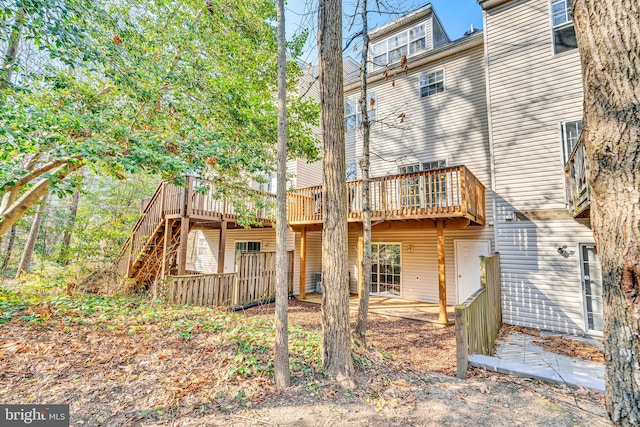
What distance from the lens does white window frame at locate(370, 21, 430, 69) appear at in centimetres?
1041

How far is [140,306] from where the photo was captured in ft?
18.6

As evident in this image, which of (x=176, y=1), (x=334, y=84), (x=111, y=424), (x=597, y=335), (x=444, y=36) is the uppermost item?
(x=444, y=36)

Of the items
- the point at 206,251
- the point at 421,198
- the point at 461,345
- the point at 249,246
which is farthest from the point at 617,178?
the point at 206,251

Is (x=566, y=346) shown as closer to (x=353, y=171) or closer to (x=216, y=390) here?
(x=216, y=390)

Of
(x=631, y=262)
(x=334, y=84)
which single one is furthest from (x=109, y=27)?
(x=631, y=262)

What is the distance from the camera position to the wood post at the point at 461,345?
12.5 feet

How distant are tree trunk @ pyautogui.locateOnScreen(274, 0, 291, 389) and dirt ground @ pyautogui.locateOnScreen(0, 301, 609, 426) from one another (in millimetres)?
232

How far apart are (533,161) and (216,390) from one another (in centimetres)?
828

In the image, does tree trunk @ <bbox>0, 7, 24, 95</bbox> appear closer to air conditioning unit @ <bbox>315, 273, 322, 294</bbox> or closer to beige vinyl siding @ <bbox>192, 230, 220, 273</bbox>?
beige vinyl siding @ <bbox>192, 230, 220, 273</bbox>

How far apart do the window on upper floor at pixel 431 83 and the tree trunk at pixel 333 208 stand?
7114 millimetres

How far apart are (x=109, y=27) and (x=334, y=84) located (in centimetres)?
461

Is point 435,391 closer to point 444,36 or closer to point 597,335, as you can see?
point 597,335

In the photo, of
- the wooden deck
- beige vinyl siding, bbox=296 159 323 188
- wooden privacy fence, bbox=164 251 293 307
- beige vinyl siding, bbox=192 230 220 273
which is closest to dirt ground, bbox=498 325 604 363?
the wooden deck

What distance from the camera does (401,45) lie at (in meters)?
10.8
